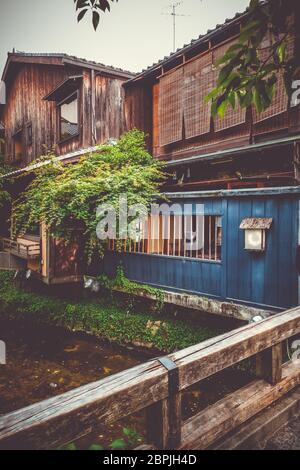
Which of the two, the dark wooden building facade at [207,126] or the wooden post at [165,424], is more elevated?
the dark wooden building facade at [207,126]

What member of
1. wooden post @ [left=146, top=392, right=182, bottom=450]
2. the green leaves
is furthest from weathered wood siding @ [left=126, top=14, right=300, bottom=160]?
wooden post @ [left=146, top=392, right=182, bottom=450]

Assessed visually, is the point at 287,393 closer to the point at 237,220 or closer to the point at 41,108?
the point at 237,220

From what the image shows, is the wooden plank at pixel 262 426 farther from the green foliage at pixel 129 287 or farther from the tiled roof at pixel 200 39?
the tiled roof at pixel 200 39

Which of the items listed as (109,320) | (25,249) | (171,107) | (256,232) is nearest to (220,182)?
(171,107)

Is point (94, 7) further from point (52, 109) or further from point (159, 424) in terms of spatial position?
point (52, 109)

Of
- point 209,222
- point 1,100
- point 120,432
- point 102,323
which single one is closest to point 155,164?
point 209,222

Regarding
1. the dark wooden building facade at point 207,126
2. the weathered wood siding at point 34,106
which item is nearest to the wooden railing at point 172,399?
the dark wooden building facade at point 207,126

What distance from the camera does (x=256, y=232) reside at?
19.1 ft

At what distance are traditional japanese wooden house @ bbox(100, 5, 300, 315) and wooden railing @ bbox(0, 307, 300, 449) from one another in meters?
2.48

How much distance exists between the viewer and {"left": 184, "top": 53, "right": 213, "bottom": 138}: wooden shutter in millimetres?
9758

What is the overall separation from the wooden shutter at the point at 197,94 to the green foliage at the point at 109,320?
6.29m

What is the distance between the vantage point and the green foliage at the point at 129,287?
7.78 metres

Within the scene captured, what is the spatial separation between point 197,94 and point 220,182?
3.12 m

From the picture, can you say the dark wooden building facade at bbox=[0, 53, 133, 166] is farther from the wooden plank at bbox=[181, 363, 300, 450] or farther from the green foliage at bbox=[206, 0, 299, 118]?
the wooden plank at bbox=[181, 363, 300, 450]
